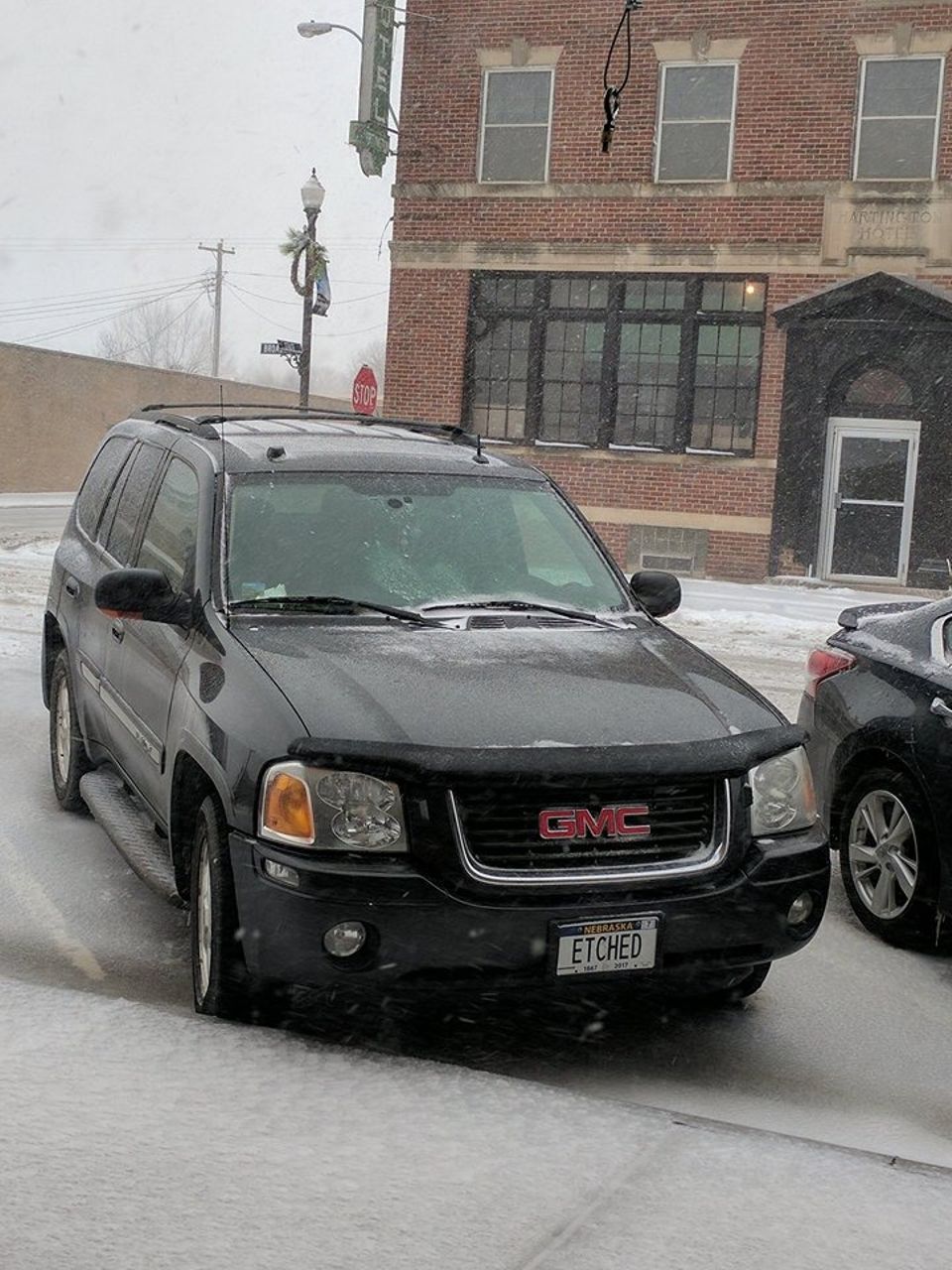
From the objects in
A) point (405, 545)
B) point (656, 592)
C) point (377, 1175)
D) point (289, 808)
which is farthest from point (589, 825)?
point (656, 592)

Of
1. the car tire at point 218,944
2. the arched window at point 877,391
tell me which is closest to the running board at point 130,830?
the car tire at point 218,944

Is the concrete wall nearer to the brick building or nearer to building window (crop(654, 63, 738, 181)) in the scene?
the brick building

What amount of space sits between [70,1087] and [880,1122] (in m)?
2.12

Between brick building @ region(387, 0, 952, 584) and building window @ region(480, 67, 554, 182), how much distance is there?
32mm

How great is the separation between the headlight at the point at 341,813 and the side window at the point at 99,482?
330 centimetres

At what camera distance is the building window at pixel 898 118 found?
69.6 ft

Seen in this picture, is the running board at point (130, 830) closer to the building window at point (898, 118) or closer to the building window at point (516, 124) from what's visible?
the building window at point (898, 118)

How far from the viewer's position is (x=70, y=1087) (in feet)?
12.9

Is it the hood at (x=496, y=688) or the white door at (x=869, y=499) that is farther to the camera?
the white door at (x=869, y=499)

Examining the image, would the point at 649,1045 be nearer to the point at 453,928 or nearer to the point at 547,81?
the point at 453,928

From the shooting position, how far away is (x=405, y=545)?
227 inches

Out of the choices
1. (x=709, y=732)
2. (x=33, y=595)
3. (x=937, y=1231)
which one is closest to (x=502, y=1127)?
(x=937, y=1231)

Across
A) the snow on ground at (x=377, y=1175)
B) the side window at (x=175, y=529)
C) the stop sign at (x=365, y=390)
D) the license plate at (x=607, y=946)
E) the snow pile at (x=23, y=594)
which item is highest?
the stop sign at (x=365, y=390)

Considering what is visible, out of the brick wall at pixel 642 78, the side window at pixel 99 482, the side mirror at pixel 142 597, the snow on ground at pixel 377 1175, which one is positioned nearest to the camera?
the snow on ground at pixel 377 1175
